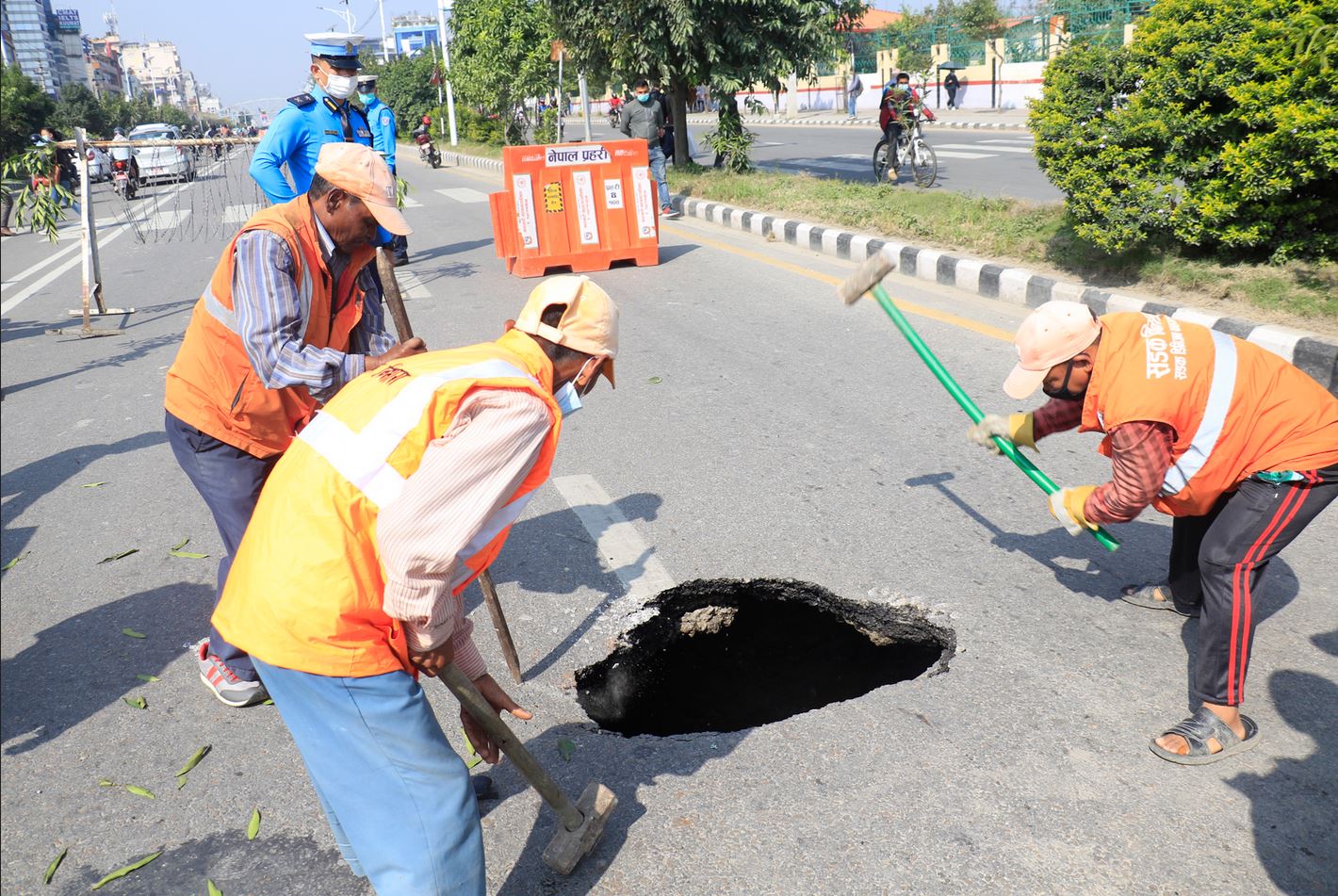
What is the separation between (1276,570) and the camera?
3.49m

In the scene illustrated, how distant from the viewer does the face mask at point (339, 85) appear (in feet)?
20.3

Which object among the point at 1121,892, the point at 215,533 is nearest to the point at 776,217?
the point at 215,533

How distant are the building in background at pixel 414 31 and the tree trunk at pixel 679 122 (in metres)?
101

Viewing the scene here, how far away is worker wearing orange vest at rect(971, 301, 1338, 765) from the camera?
260 cm

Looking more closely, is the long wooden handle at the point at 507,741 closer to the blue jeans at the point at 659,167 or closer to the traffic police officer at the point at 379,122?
the traffic police officer at the point at 379,122

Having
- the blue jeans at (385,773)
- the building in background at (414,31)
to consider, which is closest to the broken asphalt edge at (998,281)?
the blue jeans at (385,773)

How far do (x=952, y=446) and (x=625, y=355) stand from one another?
2591 mm

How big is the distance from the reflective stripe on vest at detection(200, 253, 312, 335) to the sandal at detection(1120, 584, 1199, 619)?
2.77 m

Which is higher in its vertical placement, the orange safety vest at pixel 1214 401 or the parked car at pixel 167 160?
the parked car at pixel 167 160

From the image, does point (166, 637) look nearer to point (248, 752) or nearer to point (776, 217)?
point (248, 752)

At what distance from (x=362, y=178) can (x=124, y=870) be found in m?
1.83

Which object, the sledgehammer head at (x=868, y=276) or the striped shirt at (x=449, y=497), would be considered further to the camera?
the sledgehammer head at (x=868, y=276)

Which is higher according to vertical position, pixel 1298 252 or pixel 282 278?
pixel 282 278

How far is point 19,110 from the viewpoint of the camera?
30.8m
